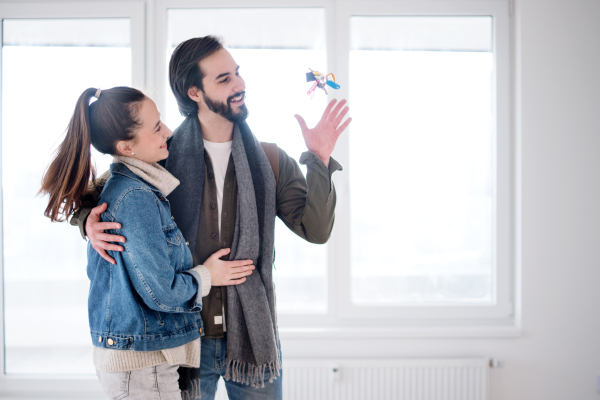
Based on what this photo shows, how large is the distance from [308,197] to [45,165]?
1.82 meters

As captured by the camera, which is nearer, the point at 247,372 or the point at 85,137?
the point at 85,137

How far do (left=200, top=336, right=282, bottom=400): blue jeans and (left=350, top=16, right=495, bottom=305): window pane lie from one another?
1.10 metres

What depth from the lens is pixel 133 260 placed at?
0.92 m

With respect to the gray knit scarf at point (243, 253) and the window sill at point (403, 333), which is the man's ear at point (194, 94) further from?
the window sill at point (403, 333)

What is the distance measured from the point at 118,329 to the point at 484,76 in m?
2.21

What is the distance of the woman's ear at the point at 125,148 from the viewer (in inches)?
39.5

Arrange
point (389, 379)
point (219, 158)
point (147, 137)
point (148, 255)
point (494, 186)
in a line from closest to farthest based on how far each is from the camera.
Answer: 1. point (148, 255)
2. point (147, 137)
3. point (219, 158)
4. point (389, 379)
5. point (494, 186)

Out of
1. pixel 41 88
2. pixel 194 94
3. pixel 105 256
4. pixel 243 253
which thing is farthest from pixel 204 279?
pixel 41 88

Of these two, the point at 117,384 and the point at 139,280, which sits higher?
the point at 139,280

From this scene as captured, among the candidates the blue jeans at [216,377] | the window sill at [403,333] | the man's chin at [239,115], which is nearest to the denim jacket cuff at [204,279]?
the blue jeans at [216,377]

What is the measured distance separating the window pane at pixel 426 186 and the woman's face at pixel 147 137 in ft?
4.33

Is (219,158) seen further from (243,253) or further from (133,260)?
(133,260)

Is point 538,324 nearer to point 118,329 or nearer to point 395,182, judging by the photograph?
point 395,182

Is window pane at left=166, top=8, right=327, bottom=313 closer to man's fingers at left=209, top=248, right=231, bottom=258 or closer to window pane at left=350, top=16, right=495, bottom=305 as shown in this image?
window pane at left=350, top=16, right=495, bottom=305
